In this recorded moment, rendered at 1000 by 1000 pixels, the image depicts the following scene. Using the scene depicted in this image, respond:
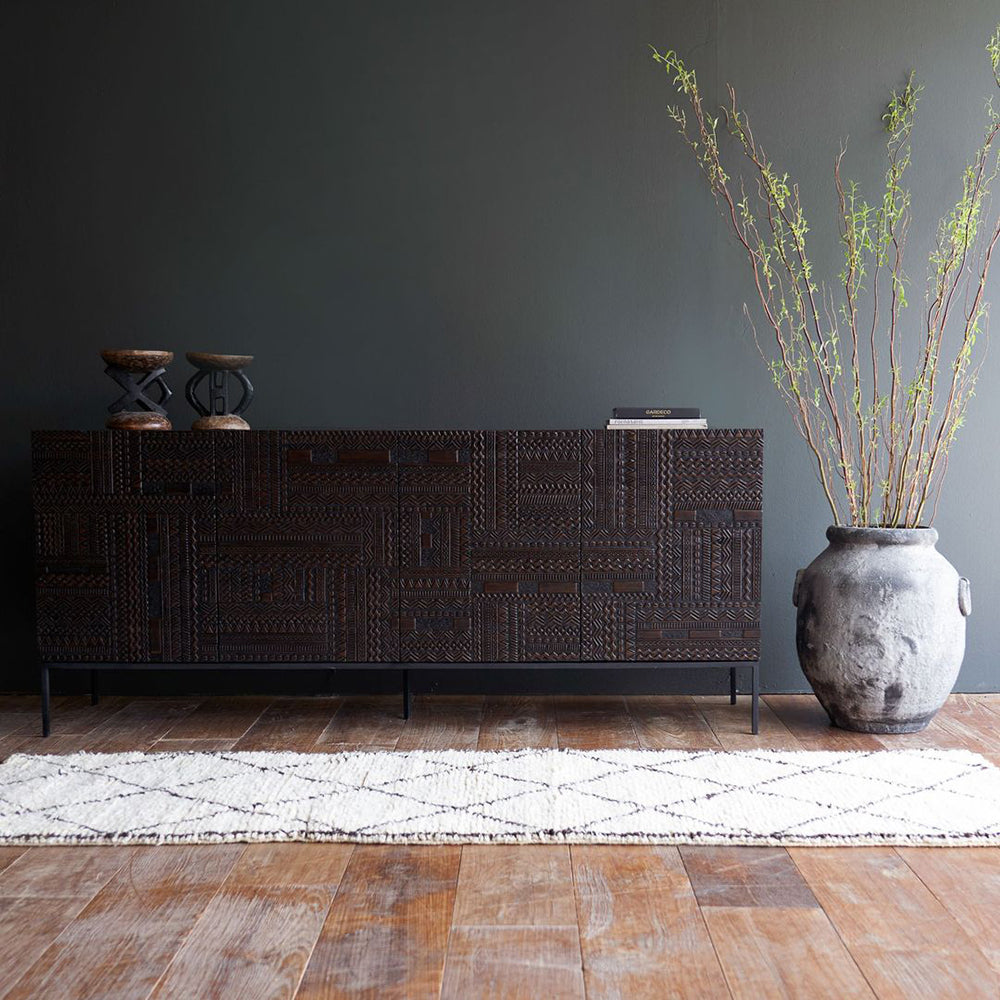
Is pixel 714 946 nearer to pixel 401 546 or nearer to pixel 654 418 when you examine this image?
pixel 401 546

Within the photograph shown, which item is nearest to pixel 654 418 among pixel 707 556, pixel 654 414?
pixel 654 414

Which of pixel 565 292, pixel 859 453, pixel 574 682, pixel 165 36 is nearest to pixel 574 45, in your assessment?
pixel 565 292

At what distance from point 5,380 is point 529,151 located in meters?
1.83

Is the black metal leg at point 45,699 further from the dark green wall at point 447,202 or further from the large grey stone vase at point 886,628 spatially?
the large grey stone vase at point 886,628

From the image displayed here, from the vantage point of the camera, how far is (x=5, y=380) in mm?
3307

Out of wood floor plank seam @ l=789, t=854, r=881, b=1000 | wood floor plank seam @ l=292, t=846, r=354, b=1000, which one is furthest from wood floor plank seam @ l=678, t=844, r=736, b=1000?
wood floor plank seam @ l=292, t=846, r=354, b=1000

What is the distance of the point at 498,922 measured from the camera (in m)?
1.67

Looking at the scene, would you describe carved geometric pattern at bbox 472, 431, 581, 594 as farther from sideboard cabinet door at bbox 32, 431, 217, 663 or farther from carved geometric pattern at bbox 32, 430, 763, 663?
sideboard cabinet door at bbox 32, 431, 217, 663

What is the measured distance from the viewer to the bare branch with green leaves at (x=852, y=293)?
3.19 m

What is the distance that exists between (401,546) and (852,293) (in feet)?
5.22

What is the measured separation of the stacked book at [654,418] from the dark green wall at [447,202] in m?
0.37

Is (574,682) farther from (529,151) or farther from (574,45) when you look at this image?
(574,45)

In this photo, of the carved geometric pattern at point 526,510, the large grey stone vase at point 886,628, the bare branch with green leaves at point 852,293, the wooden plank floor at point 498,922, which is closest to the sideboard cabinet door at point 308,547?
the carved geometric pattern at point 526,510

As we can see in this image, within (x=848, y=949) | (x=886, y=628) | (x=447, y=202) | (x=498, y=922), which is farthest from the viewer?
(x=447, y=202)
